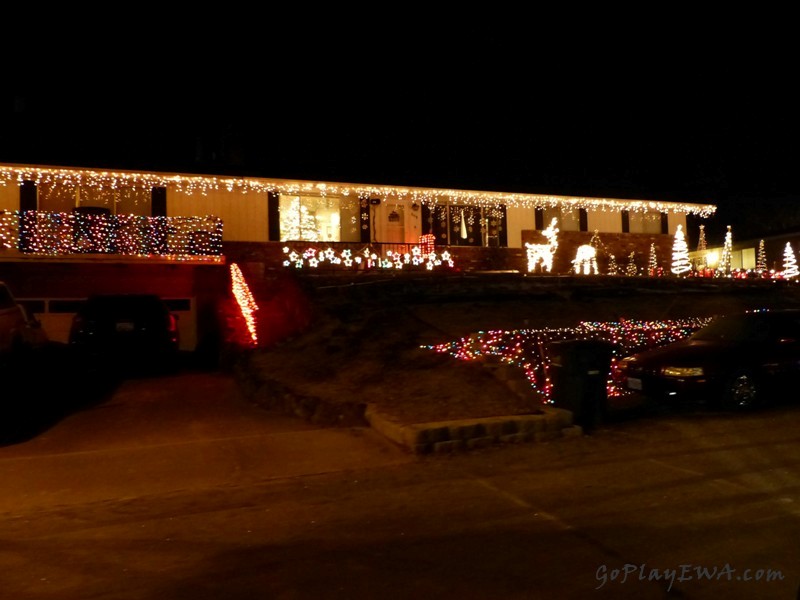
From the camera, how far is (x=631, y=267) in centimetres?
2588

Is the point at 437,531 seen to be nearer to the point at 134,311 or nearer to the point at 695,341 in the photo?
the point at 695,341

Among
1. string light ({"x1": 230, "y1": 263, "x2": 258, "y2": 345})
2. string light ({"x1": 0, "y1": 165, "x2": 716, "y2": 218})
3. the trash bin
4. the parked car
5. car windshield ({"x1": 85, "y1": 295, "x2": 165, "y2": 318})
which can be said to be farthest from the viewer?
string light ({"x1": 0, "y1": 165, "x2": 716, "y2": 218})

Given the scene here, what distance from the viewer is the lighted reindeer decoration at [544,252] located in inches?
970

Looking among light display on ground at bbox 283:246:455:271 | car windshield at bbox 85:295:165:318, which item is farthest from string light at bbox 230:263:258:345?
light display on ground at bbox 283:246:455:271

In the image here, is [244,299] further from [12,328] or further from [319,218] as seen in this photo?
[319,218]

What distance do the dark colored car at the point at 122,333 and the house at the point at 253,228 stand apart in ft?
14.5

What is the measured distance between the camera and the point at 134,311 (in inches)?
599

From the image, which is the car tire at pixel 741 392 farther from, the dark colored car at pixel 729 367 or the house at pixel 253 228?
the house at pixel 253 228

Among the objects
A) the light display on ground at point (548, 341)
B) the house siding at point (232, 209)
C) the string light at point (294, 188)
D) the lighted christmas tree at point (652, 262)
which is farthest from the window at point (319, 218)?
the light display on ground at point (548, 341)

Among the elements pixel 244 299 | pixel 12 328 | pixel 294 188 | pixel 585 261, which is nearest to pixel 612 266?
pixel 585 261

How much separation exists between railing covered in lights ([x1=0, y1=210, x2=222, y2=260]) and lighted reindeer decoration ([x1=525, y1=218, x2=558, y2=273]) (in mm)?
9493

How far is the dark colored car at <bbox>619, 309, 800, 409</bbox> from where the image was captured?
11.0m

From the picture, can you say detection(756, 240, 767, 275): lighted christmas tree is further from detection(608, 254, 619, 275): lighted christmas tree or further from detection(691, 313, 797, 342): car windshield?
detection(691, 313, 797, 342): car windshield

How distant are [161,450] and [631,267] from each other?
1979cm
